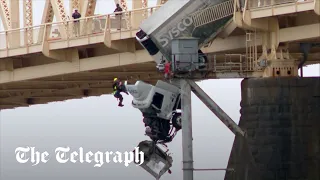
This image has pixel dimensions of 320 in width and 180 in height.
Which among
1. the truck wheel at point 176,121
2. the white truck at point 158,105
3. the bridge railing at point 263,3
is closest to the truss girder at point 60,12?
the white truck at point 158,105

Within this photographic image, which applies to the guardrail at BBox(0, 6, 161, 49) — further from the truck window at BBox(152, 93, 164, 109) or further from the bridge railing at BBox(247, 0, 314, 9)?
the bridge railing at BBox(247, 0, 314, 9)

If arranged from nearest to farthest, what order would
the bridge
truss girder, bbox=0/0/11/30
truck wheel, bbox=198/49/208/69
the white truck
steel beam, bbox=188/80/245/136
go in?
the bridge
truck wheel, bbox=198/49/208/69
steel beam, bbox=188/80/245/136
the white truck
truss girder, bbox=0/0/11/30

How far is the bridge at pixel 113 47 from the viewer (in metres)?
63.7

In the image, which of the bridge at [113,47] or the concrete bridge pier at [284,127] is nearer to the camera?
the concrete bridge pier at [284,127]

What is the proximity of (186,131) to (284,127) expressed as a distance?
3816 millimetres

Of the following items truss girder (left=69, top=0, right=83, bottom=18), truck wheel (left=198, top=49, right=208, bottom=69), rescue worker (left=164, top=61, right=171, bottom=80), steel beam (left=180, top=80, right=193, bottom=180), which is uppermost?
truss girder (left=69, top=0, right=83, bottom=18)

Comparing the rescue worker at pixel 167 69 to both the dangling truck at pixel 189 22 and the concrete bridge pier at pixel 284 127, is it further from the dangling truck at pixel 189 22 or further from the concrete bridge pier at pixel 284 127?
the concrete bridge pier at pixel 284 127

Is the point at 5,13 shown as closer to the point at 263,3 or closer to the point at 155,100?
the point at 155,100

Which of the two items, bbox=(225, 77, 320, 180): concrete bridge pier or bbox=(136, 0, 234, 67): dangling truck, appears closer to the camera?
bbox=(225, 77, 320, 180): concrete bridge pier

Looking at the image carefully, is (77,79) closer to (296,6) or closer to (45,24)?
(45,24)

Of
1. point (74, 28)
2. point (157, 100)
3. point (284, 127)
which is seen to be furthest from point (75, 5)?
point (284, 127)

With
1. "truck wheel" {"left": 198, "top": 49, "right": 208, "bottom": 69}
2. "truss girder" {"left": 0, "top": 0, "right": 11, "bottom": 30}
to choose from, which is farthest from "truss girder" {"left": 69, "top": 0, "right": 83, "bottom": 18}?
"truck wheel" {"left": 198, "top": 49, "right": 208, "bottom": 69}

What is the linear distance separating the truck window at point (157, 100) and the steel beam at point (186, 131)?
1.69m

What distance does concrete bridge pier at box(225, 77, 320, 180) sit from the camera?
2482 inches
